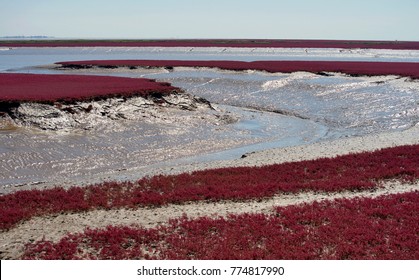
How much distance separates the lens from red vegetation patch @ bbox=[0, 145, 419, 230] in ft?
53.9

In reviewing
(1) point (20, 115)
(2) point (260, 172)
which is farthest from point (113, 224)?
(1) point (20, 115)

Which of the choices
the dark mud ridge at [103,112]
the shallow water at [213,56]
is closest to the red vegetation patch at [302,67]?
the shallow water at [213,56]

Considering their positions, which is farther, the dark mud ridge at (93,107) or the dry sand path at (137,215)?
the dark mud ridge at (93,107)

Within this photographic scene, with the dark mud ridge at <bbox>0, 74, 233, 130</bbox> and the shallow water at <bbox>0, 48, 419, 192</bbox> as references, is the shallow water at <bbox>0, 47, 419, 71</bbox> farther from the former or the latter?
the dark mud ridge at <bbox>0, 74, 233, 130</bbox>

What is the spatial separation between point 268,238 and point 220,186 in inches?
232

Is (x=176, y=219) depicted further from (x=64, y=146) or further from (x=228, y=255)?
(x=64, y=146)

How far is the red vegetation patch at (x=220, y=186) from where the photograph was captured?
16422 millimetres

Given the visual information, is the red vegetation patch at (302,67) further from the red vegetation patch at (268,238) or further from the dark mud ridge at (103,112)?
the red vegetation patch at (268,238)

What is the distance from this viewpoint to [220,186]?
18406mm

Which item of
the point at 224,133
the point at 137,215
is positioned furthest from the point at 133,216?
the point at 224,133

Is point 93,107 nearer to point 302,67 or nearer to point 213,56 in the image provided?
point 302,67

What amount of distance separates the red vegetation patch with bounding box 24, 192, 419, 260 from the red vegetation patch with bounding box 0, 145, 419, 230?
2781mm

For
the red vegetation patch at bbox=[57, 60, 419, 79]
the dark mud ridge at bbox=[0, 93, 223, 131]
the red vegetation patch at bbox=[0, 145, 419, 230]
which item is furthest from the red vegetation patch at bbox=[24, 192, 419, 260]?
the red vegetation patch at bbox=[57, 60, 419, 79]

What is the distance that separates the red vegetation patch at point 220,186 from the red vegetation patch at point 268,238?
109 inches
